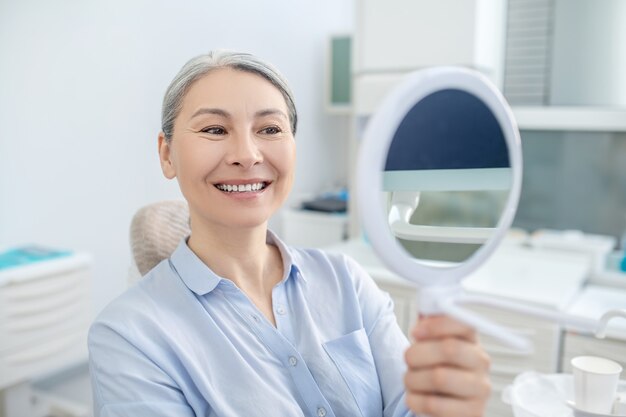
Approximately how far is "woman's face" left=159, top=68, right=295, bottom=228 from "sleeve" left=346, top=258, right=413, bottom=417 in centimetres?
28

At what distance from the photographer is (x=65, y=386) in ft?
7.57

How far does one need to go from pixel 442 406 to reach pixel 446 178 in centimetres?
24

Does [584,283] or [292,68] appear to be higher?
[292,68]

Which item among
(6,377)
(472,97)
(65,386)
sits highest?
(472,97)

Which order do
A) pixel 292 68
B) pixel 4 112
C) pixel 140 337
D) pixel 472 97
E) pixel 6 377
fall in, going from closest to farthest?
pixel 472 97, pixel 140 337, pixel 6 377, pixel 4 112, pixel 292 68

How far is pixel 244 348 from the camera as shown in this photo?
0.90 metres

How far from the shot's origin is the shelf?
85.8 inches

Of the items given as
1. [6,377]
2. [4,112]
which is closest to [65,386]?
[6,377]

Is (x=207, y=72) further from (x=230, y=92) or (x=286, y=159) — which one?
(x=286, y=159)

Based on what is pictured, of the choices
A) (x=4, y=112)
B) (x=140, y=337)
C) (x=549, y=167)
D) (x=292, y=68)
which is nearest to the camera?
(x=140, y=337)

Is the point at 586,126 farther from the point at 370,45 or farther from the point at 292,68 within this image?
the point at 292,68

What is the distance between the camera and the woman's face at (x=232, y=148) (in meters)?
0.87

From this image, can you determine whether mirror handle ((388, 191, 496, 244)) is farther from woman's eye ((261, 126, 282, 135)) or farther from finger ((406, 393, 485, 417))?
woman's eye ((261, 126, 282, 135))

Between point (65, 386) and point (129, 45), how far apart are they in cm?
138
